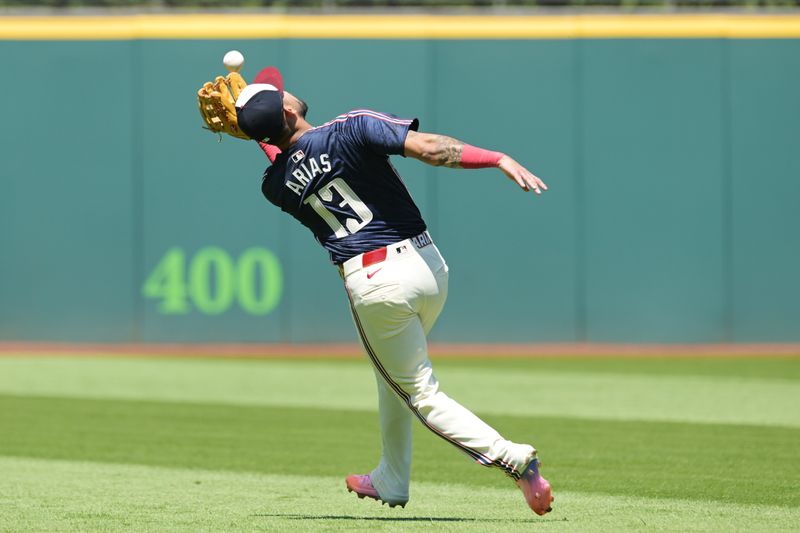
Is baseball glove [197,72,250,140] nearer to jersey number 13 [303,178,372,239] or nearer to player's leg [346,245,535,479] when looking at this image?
jersey number 13 [303,178,372,239]

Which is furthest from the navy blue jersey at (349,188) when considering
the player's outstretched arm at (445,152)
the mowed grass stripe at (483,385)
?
the mowed grass stripe at (483,385)

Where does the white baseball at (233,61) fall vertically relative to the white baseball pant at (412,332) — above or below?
above

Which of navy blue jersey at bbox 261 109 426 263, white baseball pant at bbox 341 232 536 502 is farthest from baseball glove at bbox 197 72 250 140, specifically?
white baseball pant at bbox 341 232 536 502

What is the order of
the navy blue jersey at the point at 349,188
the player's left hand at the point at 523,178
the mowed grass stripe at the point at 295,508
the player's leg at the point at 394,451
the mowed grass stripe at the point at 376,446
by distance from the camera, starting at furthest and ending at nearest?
the mowed grass stripe at the point at 376,446 → the player's leg at the point at 394,451 → the mowed grass stripe at the point at 295,508 → the navy blue jersey at the point at 349,188 → the player's left hand at the point at 523,178

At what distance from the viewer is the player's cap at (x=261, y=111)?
639 centimetres

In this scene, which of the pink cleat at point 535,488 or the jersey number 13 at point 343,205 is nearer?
the pink cleat at point 535,488

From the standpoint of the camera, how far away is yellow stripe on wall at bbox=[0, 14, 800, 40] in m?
19.8

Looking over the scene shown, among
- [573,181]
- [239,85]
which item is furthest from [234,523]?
[573,181]

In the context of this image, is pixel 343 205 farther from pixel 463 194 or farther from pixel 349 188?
pixel 463 194

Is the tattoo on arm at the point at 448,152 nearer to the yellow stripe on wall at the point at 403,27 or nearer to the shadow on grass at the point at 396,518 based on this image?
the shadow on grass at the point at 396,518

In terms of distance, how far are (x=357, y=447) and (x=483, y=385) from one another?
187 inches

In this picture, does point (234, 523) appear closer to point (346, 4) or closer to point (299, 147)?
point (299, 147)

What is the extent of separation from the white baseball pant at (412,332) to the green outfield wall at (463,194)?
13383 millimetres

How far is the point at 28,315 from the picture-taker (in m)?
19.9
